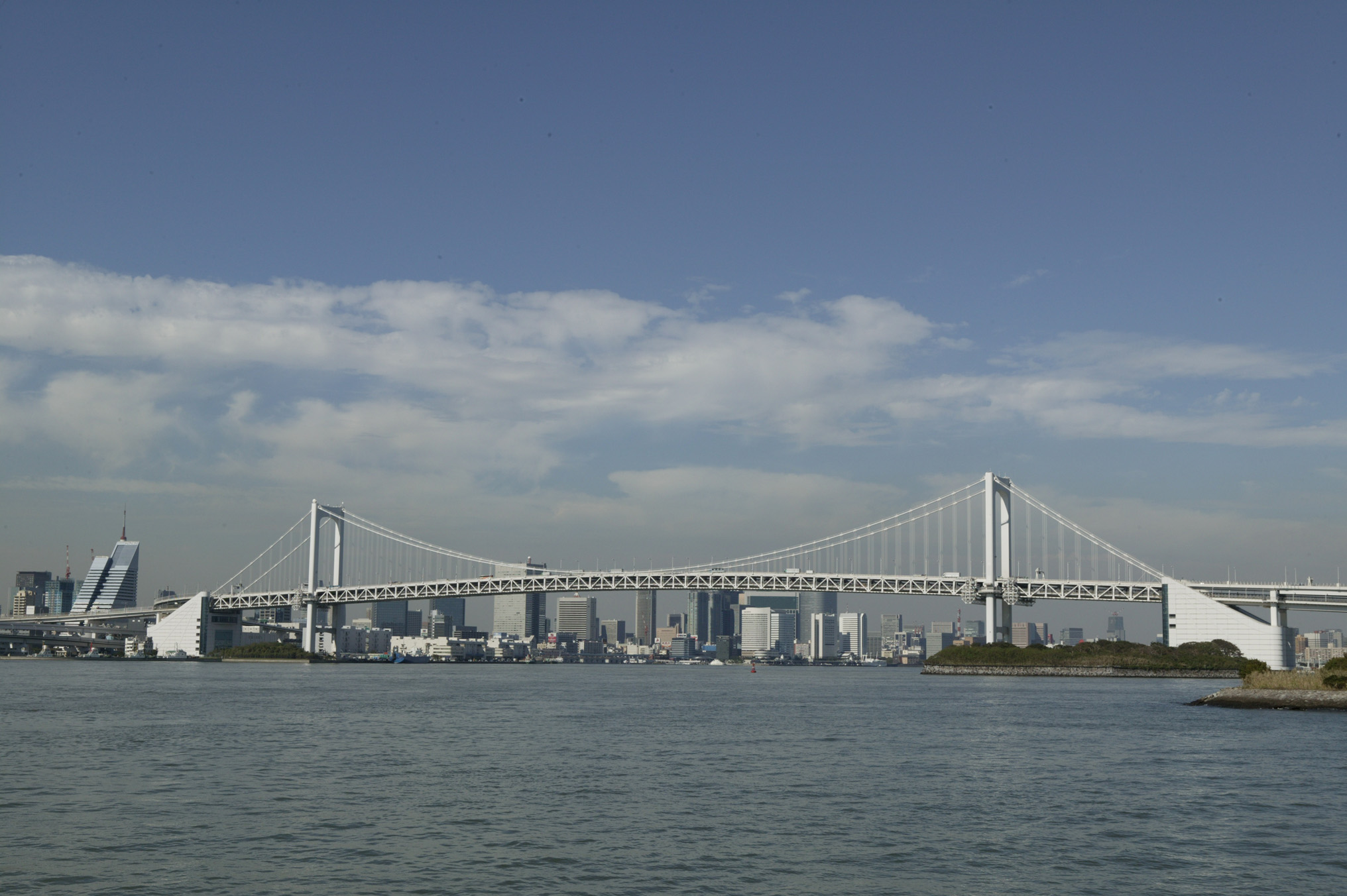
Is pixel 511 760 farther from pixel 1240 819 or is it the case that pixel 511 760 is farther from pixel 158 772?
pixel 1240 819

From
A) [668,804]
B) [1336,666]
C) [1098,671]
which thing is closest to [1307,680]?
[1336,666]

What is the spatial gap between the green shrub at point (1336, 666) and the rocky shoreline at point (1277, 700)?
213 centimetres

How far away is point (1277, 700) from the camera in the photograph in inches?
1945

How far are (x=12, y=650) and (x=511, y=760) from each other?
608 feet

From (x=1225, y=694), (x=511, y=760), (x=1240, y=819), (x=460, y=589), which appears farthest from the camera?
(x=460, y=589)

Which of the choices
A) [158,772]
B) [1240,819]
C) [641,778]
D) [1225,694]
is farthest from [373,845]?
[1225,694]

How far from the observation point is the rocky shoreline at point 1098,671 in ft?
303

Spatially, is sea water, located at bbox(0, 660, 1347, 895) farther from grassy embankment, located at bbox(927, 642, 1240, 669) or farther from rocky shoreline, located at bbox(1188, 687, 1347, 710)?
grassy embankment, located at bbox(927, 642, 1240, 669)

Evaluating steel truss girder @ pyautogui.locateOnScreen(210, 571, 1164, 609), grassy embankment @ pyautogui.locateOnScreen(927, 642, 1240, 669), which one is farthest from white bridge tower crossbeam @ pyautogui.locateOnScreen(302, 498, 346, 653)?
grassy embankment @ pyautogui.locateOnScreen(927, 642, 1240, 669)

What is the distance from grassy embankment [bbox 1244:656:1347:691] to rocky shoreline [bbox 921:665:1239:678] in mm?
40824

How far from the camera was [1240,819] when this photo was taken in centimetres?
1992

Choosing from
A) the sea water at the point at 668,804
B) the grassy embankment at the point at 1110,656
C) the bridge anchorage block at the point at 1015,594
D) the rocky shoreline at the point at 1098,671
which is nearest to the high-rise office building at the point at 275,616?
the grassy embankment at the point at 1110,656

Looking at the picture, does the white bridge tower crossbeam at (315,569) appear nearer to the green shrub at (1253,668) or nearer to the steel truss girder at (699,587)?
the steel truss girder at (699,587)

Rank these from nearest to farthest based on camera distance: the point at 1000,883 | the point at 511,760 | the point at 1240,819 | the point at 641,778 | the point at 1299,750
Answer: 1. the point at 1000,883
2. the point at 1240,819
3. the point at 641,778
4. the point at 511,760
5. the point at 1299,750
